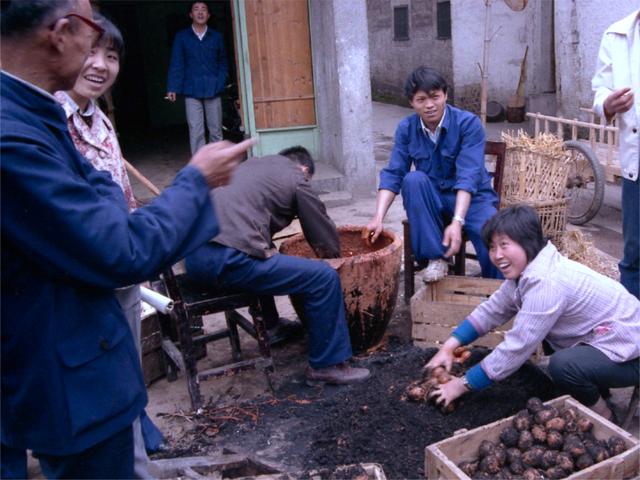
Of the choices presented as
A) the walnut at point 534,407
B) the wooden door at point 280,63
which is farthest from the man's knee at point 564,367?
the wooden door at point 280,63

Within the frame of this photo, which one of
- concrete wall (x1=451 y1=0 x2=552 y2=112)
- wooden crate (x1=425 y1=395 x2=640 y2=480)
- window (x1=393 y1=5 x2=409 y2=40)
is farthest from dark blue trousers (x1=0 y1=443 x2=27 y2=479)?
window (x1=393 y1=5 x2=409 y2=40)

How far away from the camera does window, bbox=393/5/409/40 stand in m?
17.1

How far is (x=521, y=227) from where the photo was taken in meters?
2.87

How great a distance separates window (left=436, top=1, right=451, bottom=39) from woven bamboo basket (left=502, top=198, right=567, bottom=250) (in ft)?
37.2

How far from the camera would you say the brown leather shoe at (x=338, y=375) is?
11.8ft

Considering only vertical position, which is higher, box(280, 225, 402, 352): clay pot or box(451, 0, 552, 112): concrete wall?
box(451, 0, 552, 112): concrete wall

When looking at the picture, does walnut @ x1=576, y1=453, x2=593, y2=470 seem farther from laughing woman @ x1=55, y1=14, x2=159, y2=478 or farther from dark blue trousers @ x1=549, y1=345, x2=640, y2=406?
laughing woman @ x1=55, y1=14, x2=159, y2=478

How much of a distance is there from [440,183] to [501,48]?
10.6 meters

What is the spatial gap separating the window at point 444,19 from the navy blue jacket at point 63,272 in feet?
49.3

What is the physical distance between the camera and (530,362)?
131 inches

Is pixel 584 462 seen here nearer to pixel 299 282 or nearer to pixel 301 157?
pixel 299 282

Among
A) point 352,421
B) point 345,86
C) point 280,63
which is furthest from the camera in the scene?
point 280,63

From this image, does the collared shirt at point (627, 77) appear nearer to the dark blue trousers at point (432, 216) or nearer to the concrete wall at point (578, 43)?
the dark blue trousers at point (432, 216)

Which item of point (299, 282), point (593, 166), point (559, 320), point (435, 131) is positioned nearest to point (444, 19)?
point (593, 166)
